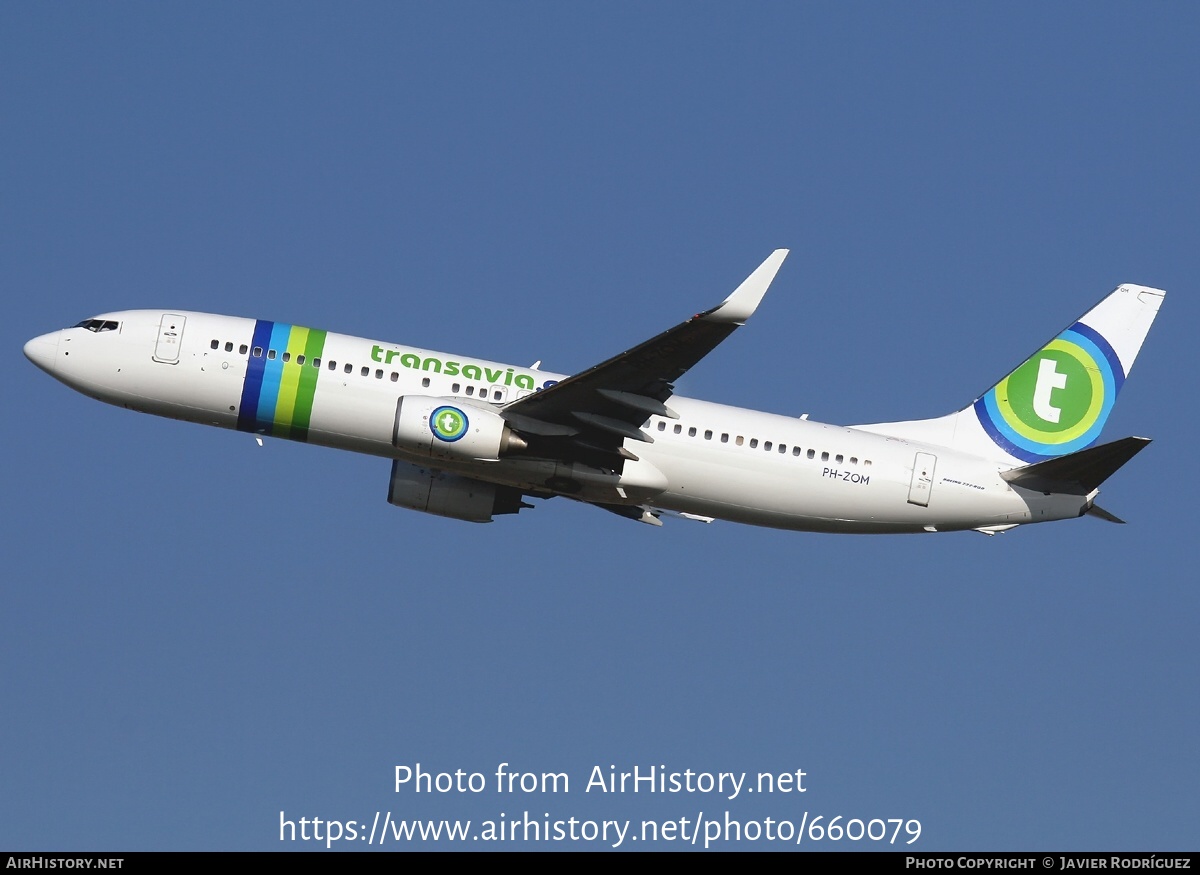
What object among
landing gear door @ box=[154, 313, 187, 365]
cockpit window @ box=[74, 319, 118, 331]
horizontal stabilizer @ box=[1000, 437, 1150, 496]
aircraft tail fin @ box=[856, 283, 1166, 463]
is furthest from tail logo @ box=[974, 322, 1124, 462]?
cockpit window @ box=[74, 319, 118, 331]

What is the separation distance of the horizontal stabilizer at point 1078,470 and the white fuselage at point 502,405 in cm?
32

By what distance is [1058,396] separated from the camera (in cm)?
4816

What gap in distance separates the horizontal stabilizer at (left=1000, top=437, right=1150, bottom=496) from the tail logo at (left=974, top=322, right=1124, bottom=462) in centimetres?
192

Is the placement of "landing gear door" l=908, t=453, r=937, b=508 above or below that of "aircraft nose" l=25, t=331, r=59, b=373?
below

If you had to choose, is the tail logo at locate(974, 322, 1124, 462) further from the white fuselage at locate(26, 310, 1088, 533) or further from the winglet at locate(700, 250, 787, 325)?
the winglet at locate(700, 250, 787, 325)

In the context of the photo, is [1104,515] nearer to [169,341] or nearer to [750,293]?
[750,293]

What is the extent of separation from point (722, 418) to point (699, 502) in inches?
95.1

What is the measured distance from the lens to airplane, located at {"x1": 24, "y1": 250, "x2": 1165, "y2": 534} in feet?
139

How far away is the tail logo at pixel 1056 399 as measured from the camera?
47.3m

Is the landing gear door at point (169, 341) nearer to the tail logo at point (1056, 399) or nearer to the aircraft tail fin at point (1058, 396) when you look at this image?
the aircraft tail fin at point (1058, 396)

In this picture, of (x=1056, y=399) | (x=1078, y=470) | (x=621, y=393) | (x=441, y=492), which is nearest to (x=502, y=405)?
(x=621, y=393)

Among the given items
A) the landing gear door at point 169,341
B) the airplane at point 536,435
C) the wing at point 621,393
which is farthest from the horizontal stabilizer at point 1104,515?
the landing gear door at point 169,341
